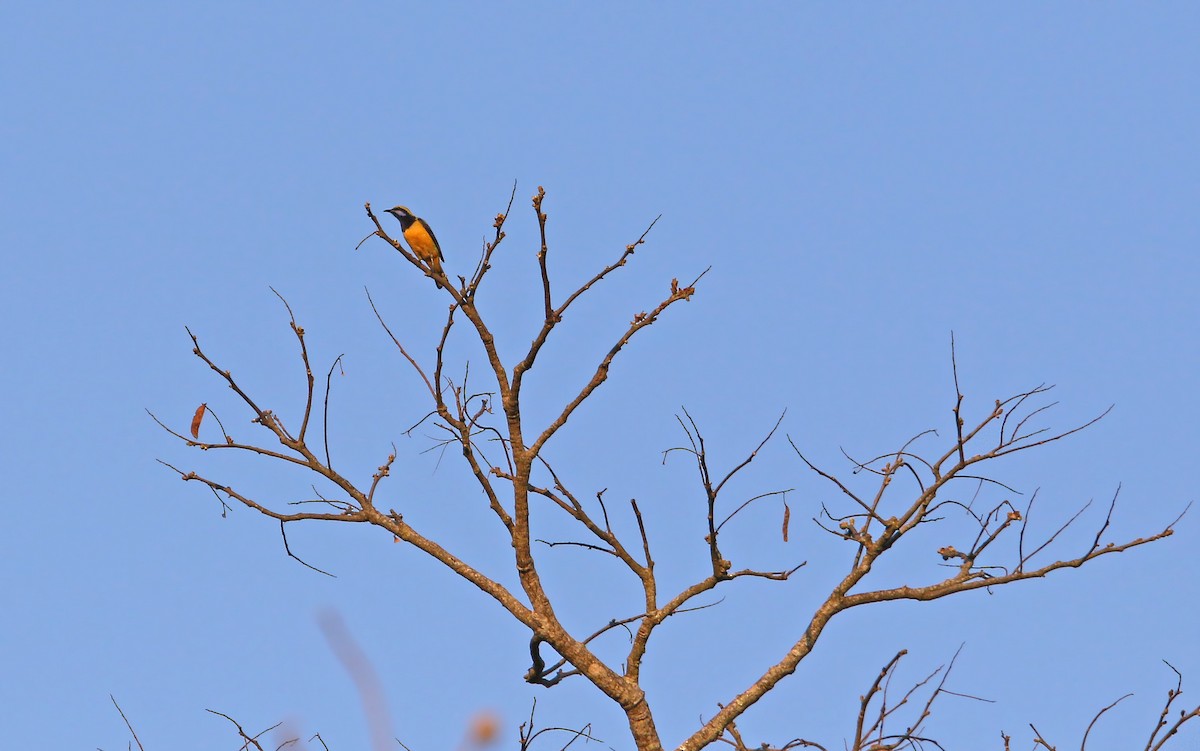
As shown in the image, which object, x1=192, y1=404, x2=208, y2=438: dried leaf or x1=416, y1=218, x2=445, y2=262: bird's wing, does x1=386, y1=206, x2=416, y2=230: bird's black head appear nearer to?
x1=416, y1=218, x2=445, y2=262: bird's wing

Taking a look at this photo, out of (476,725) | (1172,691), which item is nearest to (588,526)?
(1172,691)

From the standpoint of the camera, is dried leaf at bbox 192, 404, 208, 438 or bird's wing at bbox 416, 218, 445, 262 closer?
dried leaf at bbox 192, 404, 208, 438

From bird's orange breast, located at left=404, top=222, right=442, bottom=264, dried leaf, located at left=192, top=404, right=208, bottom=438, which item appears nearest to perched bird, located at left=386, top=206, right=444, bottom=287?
bird's orange breast, located at left=404, top=222, right=442, bottom=264

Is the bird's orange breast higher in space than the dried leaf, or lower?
higher

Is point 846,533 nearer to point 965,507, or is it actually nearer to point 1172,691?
point 965,507

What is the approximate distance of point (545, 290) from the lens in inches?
257

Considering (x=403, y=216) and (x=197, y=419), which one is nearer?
(x=197, y=419)

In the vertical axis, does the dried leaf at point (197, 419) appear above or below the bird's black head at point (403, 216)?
below

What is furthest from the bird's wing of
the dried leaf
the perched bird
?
the dried leaf

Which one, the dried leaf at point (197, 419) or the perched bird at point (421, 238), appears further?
the perched bird at point (421, 238)

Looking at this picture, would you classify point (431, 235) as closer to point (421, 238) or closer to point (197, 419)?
point (421, 238)

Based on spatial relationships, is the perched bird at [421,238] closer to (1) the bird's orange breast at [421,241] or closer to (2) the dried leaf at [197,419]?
(1) the bird's orange breast at [421,241]

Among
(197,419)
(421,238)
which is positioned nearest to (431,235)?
(421,238)

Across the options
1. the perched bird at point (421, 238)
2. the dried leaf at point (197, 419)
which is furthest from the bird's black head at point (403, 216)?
the dried leaf at point (197, 419)
